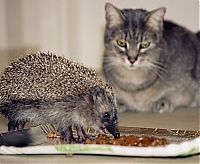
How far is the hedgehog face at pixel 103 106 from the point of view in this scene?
3.69ft

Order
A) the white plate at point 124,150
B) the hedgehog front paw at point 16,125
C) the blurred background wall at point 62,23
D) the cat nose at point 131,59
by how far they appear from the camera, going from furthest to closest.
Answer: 1. the blurred background wall at point 62,23
2. the cat nose at point 131,59
3. the hedgehog front paw at point 16,125
4. the white plate at point 124,150

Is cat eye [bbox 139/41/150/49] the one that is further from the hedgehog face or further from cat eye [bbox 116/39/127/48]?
the hedgehog face

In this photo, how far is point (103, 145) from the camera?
1.07 m

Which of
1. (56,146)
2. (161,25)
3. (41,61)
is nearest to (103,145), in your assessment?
(56,146)

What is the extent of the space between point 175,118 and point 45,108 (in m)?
0.65

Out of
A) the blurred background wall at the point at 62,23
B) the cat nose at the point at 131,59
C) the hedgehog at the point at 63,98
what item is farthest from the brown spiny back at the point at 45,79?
the blurred background wall at the point at 62,23

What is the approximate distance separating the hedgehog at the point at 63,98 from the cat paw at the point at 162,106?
66cm

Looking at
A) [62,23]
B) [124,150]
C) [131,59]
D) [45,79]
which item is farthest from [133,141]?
[62,23]

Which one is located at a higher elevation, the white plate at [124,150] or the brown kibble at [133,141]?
the brown kibble at [133,141]

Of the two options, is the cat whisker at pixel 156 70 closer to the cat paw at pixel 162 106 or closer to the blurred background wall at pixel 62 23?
the cat paw at pixel 162 106

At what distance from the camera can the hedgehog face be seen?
1.13m

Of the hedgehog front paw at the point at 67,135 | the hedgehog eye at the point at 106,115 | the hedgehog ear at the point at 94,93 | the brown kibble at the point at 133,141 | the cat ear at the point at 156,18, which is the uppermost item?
the cat ear at the point at 156,18

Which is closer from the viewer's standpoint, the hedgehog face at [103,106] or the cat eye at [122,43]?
the hedgehog face at [103,106]

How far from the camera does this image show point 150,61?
69.7 inches
